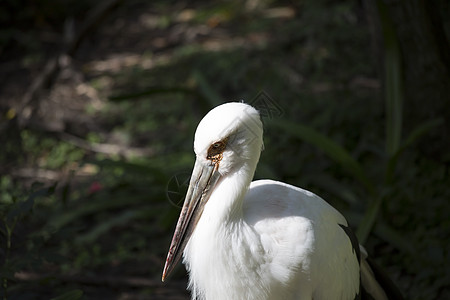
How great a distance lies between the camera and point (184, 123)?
17.8 ft

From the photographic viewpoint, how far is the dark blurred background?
3592 mm

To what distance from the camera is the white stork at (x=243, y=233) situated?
227cm

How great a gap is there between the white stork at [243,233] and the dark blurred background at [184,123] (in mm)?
441

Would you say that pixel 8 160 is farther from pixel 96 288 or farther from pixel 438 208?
pixel 438 208

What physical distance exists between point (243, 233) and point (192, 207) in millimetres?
244

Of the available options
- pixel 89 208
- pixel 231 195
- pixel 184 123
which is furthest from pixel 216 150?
pixel 184 123

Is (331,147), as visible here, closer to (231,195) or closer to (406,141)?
(406,141)

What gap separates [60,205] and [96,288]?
0.90m

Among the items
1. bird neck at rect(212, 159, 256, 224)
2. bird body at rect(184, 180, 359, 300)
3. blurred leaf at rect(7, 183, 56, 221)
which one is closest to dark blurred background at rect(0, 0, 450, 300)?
blurred leaf at rect(7, 183, 56, 221)

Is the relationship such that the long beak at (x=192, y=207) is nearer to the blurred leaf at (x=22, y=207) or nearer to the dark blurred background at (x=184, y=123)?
the dark blurred background at (x=184, y=123)

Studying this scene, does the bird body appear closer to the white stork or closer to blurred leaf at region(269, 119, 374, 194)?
the white stork

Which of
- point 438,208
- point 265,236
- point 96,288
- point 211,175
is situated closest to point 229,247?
point 265,236

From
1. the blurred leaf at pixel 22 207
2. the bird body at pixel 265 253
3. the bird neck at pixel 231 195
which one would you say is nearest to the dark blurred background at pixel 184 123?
the blurred leaf at pixel 22 207

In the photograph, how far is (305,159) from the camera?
4.36 metres
